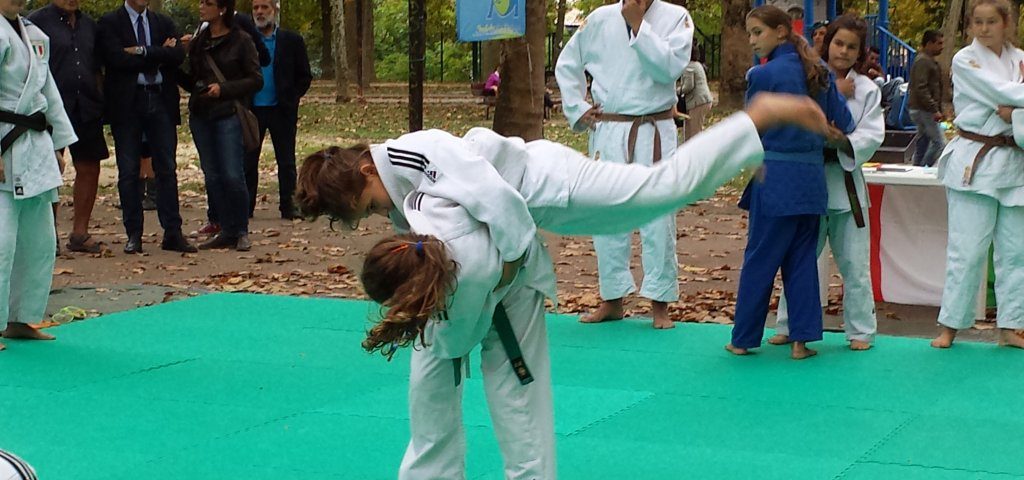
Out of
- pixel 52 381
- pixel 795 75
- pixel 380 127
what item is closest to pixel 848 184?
pixel 795 75

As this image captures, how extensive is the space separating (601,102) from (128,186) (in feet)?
14.1

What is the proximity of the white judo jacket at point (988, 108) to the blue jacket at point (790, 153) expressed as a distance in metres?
0.64

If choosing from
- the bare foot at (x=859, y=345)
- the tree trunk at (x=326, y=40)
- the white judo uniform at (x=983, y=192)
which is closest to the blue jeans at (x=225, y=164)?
the bare foot at (x=859, y=345)

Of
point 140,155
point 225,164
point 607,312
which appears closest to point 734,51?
point 225,164

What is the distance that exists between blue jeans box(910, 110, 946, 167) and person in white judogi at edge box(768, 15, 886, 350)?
743cm

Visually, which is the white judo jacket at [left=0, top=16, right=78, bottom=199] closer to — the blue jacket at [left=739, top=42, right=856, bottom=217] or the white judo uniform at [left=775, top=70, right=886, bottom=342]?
the blue jacket at [left=739, top=42, right=856, bottom=217]

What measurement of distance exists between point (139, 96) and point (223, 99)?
Answer: 66 centimetres

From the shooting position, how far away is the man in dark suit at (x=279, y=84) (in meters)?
11.4

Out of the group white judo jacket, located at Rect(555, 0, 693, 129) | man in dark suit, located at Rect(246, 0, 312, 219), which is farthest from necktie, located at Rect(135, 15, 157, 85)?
white judo jacket, located at Rect(555, 0, 693, 129)

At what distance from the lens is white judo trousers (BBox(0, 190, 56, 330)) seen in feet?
22.4

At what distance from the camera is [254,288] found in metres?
8.85

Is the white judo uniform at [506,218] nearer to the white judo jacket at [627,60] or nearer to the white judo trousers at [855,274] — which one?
the white judo trousers at [855,274]

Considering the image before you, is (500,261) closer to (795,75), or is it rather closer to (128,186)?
(795,75)

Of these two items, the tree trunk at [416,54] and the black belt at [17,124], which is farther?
the tree trunk at [416,54]
